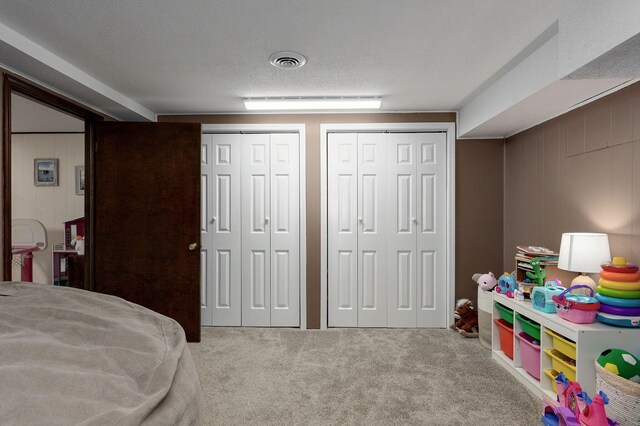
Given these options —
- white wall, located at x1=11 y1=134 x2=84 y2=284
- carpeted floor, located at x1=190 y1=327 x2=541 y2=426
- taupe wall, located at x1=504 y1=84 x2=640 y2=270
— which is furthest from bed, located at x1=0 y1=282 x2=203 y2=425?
white wall, located at x1=11 y1=134 x2=84 y2=284

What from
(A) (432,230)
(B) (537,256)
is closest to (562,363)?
(B) (537,256)

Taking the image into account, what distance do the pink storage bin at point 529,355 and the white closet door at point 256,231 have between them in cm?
247

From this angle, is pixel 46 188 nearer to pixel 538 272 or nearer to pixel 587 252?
pixel 538 272

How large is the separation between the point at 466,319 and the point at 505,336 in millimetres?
659

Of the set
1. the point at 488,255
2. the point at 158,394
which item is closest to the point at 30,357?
the point at 158,394

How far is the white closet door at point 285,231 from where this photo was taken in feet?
12.8

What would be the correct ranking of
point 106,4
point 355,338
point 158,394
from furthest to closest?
point 355,338, point 106,4, point 158,394

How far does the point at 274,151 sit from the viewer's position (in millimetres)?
3912

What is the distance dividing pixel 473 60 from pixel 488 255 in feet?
7.15

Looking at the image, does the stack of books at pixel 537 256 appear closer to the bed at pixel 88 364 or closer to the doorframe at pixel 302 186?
the doorframe at pixel 302 186

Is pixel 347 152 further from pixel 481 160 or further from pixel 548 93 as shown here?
pixel 548 93

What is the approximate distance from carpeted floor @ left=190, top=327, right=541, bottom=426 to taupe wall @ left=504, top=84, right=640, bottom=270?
1.26 meters

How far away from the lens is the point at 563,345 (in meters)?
2.25

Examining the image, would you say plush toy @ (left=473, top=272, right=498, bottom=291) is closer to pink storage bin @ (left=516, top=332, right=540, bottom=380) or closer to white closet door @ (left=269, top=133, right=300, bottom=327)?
pink storage bin @ (left=516, top=332, right=540, bottom=380)
